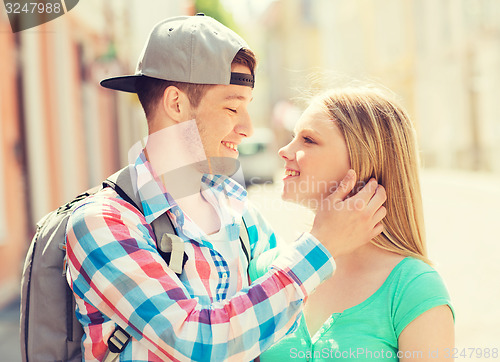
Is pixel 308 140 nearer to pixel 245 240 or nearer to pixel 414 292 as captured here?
pixel 245 240

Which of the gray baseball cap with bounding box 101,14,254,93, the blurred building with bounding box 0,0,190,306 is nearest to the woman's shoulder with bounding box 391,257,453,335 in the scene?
the gray baseball cap with bounding box 101,14,254,93

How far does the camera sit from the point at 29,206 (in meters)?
7.51

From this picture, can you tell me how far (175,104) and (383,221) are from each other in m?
0.90

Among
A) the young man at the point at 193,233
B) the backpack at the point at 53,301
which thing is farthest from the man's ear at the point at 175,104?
the backpack at the point at 53,301

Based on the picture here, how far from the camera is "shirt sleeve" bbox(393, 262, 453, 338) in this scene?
190cm

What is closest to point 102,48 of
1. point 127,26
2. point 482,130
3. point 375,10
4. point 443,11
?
point 127,26

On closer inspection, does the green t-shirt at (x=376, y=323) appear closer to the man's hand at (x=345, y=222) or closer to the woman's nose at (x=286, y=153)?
the man's hand at (x=345, y=222)

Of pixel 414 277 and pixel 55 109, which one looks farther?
pixel 55 109

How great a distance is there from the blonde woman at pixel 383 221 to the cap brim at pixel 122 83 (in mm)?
617

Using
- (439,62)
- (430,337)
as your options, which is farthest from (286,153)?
(439,62)

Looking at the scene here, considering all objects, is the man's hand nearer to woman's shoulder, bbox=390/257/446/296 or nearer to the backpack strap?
woman's shoulder, bbox=390/257/446/296

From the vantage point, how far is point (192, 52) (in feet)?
6.31

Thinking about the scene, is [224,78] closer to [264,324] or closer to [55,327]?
[264,324]

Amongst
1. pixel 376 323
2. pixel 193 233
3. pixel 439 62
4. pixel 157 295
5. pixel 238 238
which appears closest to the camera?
pixel 157 295
